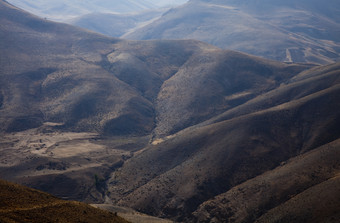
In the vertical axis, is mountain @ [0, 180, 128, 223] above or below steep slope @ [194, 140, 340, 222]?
above

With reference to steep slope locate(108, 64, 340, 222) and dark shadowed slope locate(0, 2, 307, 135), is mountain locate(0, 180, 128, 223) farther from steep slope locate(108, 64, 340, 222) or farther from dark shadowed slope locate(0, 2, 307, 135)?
dark shadowed slope locate(0, 2, 307, 135)

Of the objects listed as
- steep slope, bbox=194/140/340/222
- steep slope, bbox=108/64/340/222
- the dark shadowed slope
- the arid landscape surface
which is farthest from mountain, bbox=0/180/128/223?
the dark shadowed slope

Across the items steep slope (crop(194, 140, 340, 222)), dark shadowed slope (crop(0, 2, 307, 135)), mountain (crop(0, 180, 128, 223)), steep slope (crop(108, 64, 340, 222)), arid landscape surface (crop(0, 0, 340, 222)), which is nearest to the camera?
mountain (crop(0, 180, 128, 223))

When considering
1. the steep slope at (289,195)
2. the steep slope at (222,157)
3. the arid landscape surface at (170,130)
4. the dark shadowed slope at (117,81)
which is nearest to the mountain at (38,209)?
the arid landscape surface at (170,130)

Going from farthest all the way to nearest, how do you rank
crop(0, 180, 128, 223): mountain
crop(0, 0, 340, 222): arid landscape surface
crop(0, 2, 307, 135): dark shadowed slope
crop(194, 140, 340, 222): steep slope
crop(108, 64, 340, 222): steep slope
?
crop(0, 2, 307, 135): dark shadowed slope, crop(108, 64, 340, 222): steep slope, crop(0, 0, 340, 222): arid landscape surface, crop(194, 140, 340, 222): steep slope, crop(0, 180, 128, 223): mountain

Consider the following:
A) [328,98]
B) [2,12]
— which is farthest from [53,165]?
[2,12]

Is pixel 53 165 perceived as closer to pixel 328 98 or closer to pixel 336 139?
pixel 336 139

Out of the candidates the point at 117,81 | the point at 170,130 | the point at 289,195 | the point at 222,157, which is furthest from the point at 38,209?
the point at 117,81
